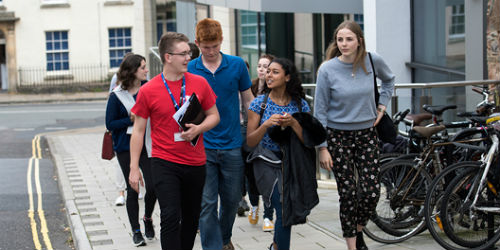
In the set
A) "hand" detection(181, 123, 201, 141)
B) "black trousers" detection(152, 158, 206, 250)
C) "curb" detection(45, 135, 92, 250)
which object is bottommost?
"curb" detection(45, 135, 92, 250)

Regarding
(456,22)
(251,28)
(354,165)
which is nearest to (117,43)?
(251,28)

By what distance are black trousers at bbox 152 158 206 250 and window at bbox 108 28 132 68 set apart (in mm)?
33034

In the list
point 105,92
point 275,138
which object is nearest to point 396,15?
point 275,138

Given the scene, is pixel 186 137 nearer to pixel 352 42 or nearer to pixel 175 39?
pixel 175 39

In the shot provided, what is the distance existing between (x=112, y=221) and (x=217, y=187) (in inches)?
111

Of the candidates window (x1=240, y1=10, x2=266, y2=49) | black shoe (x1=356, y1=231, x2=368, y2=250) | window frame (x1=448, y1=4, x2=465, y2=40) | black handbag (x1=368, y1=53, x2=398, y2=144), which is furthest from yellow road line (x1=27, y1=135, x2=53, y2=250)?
window frame (x1=448, y1=4, x2=465, y2=40)

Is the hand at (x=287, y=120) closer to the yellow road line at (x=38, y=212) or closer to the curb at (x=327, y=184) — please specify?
the yellow road line at (x=38, y=212)

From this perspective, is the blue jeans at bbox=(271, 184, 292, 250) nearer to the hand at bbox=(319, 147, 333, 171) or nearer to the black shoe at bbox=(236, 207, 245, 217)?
A: the hand at bbox=(319, 147, 333, 171)

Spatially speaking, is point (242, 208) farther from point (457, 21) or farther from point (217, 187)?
point (457, 21)

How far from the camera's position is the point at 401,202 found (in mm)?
6371

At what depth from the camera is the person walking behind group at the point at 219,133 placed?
18.5ft

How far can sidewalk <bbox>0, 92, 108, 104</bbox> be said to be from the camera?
34.3 meters

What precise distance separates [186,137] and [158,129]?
0.72 ft

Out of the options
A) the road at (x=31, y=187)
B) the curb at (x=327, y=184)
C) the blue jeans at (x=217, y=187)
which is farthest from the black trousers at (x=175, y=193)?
the curb at (x=327, y=184)
